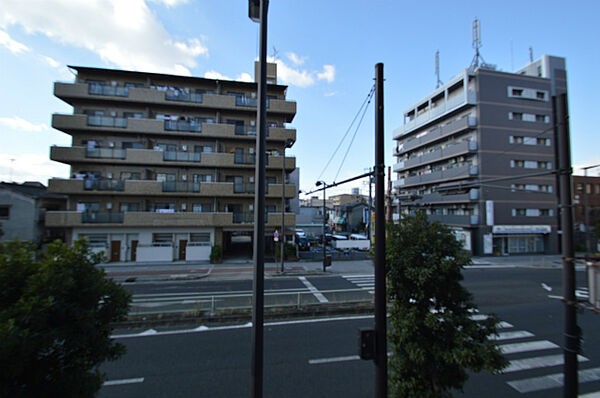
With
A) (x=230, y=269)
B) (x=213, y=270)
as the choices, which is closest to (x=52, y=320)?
(x=213, y=270)

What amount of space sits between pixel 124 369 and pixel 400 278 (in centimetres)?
748

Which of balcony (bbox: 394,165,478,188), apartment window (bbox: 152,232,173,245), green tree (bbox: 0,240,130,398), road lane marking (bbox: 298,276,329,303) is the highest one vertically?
balcony (bbox: 394,165,478,188)

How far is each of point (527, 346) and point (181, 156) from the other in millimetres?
26051

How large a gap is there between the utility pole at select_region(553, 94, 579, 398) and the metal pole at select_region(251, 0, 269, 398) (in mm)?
4872

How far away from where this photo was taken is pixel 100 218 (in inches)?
886

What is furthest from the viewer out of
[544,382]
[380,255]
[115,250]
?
[115,250]

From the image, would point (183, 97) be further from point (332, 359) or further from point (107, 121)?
point (332, 359)

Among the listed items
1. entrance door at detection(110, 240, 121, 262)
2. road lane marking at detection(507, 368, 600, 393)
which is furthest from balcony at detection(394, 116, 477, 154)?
entrance door at detection(110, 240, 121, 262)

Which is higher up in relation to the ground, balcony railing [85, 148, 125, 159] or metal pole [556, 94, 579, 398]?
balcony railing [85, 148, 125, 159]

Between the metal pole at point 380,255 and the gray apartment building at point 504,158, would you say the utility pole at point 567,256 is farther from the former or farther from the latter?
the gray apartment building at point 504,158

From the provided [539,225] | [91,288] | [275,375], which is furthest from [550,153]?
[91,288]

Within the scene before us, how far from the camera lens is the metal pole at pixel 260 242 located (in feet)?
11.4

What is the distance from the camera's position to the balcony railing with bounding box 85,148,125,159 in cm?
2314

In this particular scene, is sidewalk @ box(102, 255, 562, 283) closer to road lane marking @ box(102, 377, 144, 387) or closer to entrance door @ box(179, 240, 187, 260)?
entrance door @ box(179, 240, 187, 260)
